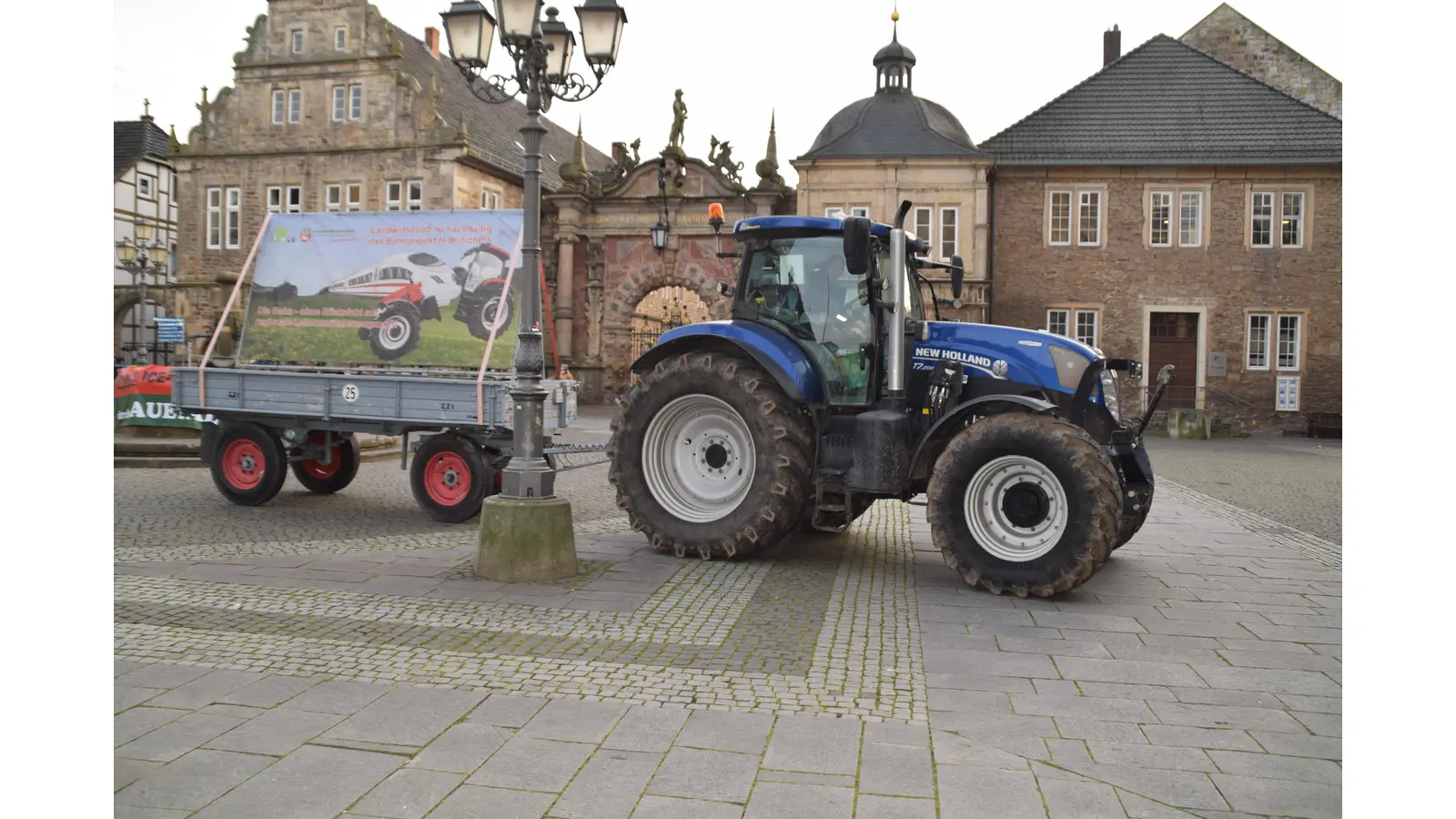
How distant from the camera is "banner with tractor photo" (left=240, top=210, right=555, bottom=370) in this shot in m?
10.8

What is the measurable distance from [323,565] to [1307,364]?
2802 cm

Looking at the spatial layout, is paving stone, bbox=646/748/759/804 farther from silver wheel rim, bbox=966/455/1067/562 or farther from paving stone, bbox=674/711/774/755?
silver wheel rim, bbox=966/455/1067/562

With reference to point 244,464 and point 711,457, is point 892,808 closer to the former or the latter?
point 711,457

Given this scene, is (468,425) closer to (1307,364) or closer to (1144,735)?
(1144,735)

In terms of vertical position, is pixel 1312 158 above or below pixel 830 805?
above

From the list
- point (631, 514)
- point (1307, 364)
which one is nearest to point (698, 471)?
point (631, 514)

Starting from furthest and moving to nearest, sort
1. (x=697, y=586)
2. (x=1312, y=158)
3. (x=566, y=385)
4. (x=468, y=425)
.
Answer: (x=1312, y=158) → (x=566, y=385) → (x=468, y=425) → (x=697, y=586)

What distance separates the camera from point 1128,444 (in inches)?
304

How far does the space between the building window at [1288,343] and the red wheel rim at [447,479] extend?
25.8m

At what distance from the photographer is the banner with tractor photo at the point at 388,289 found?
10773 mm

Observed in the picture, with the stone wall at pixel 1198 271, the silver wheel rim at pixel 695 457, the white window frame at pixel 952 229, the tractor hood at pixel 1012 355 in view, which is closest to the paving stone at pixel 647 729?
the silver wheel rim at pixel 695 457

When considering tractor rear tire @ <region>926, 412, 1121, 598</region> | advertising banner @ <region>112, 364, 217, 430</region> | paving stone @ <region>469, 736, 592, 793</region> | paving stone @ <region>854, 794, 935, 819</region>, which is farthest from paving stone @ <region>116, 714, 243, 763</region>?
advertising banner @ <region>112, 364, 217, 430</region>

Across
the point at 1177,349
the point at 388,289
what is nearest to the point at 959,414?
the point at 388,289

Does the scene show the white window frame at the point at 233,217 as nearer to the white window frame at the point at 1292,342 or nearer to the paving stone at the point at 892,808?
the white window frame at the point at 1292,342
